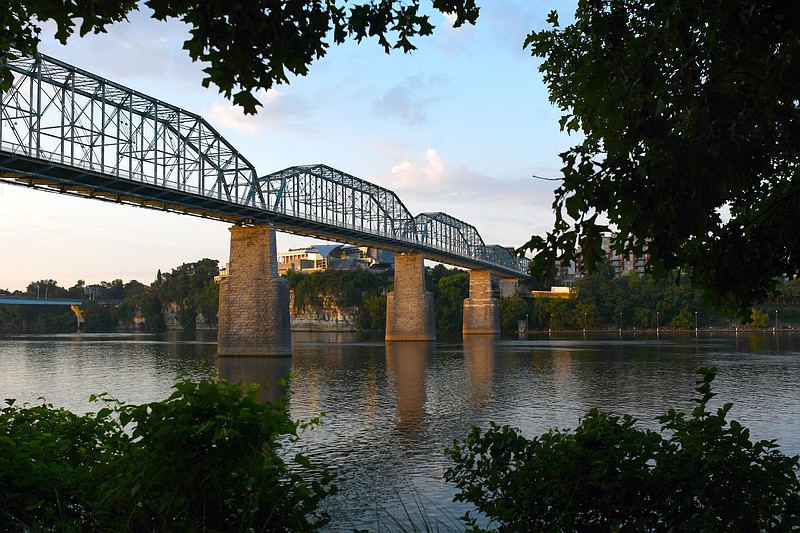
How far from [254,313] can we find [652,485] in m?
59.9

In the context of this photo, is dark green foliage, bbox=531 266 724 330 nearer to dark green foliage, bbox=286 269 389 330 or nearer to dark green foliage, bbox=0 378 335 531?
dark green foliage, bbox=286 269 389 330

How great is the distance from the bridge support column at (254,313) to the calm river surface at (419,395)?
267cm

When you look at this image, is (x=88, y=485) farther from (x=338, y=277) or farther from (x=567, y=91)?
(x=338, y=277)

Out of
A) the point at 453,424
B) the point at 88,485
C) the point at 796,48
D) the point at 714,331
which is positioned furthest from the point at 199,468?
the point at 714,331

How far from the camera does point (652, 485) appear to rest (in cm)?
858

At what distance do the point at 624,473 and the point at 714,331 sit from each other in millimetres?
169200

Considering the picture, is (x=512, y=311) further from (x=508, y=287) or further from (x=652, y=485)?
(x=652, y=485)

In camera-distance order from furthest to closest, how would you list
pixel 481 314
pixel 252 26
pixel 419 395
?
pixel 481 314
pixel 419 395
pixel 252 26

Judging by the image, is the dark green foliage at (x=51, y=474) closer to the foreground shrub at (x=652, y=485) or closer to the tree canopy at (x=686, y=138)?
the foreground shrub at (x=652, y=485)

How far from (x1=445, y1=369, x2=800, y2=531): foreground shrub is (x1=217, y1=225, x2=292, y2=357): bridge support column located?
190 ft

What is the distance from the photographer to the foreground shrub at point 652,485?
27.0 ft

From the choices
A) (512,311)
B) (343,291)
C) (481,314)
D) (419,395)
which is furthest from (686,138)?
(343,291)

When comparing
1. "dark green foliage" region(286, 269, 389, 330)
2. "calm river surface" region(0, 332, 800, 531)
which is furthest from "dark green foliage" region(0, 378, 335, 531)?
"dark green foliage" region(286, 269, 389, 330)

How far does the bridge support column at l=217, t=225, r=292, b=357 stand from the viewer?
216 feet
